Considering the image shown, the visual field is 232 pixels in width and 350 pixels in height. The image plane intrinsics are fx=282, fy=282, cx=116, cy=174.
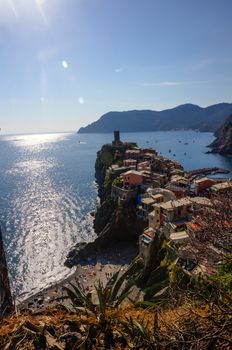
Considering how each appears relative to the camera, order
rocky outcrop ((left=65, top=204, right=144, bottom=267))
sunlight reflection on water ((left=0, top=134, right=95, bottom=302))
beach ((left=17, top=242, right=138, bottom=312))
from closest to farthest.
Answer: beach ((left=17, top=242, right=138, bottom=312)) < sunlight reflection on water ((left=0, top=134, right=95, bottom=302)) < rocky outcrop ((left=65, top=204, right=144, bottom=267))

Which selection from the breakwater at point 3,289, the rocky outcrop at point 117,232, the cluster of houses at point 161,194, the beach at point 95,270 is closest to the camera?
the breakwater at point 3,289

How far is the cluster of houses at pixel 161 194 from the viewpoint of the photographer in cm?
2758

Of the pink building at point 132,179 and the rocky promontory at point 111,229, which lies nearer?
the rocky promontory at point 111,229

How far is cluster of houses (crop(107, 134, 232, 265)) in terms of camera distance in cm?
2758

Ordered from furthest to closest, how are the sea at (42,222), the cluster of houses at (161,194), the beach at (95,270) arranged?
the sea at (42,222) → the beach at (95,270) → the cluster of houses at (161,194)

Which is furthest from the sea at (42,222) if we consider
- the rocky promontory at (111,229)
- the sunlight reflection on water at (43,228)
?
the rocky promontory at (111,229)

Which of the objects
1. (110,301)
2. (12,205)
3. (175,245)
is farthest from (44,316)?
(12,205)

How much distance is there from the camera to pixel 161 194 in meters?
39.0

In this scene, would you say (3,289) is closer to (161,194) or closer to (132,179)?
(161,194)

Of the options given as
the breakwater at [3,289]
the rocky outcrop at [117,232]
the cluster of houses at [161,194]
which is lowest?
the rocky outcrop at [117,232]

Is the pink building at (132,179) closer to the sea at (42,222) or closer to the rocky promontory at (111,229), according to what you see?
the rocky promontory at (111,229)

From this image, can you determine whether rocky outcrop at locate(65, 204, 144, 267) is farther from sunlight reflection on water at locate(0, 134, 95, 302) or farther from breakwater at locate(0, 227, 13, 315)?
breakwater at locate(0, 227, 13, 315)

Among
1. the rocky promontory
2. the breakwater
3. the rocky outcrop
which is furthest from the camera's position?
the rocky outcrop

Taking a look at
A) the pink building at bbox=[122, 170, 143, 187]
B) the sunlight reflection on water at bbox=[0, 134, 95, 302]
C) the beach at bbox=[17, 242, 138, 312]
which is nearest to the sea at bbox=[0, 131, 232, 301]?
the sunlight reflection on water at bbox=[0, 134, 95, 302]
